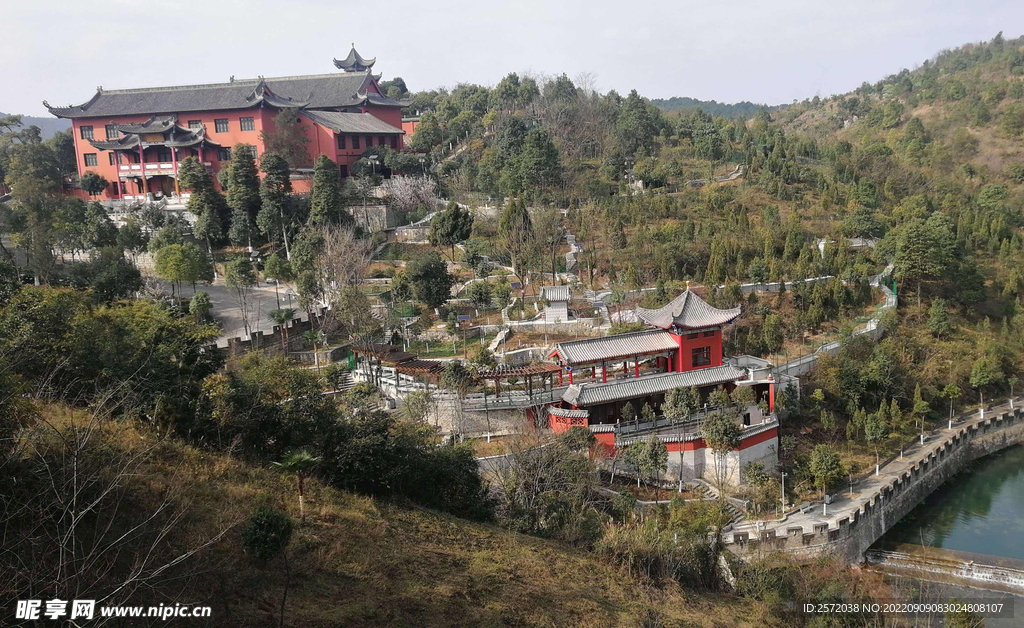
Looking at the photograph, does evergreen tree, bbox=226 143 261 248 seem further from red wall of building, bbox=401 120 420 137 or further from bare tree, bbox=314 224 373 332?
red wall of building, bbox=401 120 420 137

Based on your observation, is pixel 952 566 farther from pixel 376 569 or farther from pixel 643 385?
pixel 376 569

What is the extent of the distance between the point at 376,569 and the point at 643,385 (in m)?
10.9

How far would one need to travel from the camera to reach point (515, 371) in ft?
60.7

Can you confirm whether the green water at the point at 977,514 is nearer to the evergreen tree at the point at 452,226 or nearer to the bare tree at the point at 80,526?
the bare tree at the point at 80,526

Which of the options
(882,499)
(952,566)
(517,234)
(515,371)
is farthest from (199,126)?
(952,566)

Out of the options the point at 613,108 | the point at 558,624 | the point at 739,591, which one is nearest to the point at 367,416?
the point at 558,624

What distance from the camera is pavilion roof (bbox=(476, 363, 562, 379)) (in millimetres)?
18172

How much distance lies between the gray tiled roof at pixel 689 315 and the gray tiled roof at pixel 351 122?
74.0 feet

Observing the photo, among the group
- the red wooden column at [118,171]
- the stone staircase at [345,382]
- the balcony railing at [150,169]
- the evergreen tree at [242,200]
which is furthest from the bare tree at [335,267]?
the red wooden column at [118,171]

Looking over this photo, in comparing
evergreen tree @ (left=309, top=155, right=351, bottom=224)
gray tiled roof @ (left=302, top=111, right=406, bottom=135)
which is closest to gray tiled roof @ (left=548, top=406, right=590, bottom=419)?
evergreen tree @ (left=309, top=155, right=351, bottom=224)

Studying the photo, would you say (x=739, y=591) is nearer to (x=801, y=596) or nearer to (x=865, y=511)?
(x=801, y=596)

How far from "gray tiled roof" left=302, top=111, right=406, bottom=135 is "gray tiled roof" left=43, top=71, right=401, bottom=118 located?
1134 millimetres

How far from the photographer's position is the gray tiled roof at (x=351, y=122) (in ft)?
119

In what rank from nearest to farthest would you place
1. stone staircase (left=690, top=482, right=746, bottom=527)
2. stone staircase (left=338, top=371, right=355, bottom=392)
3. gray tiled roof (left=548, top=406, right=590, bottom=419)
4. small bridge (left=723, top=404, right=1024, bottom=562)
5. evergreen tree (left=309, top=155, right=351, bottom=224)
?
small bridge (left=723, top=404, right=1024, bottom=562) < stone staircase (left=690, top=482, right=746, bottom=527) < gray tiled roof (left=548, top=406, right=590, bottom=419) < stone staircase (left=338, top=371, right=355, bottom=392) < evergreen tree (left=309, top=155, right=351, bottom=224)
